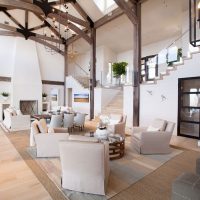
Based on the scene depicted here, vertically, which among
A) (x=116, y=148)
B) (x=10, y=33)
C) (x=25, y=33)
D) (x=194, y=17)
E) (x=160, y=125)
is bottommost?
(x=116, y=148)

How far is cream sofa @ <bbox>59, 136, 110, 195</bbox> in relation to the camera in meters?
2.43

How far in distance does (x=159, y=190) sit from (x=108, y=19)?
8.48 meters

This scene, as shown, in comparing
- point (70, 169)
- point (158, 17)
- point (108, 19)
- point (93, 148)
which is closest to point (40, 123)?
point (70, 169)

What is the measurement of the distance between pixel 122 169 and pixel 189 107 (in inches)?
158

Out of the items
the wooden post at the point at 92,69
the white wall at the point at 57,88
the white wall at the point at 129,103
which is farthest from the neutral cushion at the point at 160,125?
the white wall at the point at 57,88

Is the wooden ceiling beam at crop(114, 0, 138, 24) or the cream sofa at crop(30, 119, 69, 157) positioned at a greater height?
the wooden ceiling beam at crop(114, 0, 138, 24)

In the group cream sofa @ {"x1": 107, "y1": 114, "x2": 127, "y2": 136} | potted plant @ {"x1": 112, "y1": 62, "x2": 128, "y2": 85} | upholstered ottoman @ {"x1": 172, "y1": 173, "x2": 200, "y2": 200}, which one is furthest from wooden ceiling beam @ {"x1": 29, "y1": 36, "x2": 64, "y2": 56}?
upholstered ottoman @ {"x1": 172, "y1": 173, "x2": 200, "y2": 200}

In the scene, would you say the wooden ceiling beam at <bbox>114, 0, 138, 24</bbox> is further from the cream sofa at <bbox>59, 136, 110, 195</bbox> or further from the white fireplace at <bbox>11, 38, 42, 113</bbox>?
the white fireplace at <bbox>11, 38, 42, 113</bbox>

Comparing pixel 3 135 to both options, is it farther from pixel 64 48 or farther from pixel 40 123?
pixel 64 48

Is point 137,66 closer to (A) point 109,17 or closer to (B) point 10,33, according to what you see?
(A) point 109,17

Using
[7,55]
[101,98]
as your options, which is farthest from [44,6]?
[101,98]

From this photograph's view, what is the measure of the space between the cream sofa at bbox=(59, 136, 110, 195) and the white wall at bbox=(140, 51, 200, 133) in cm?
474

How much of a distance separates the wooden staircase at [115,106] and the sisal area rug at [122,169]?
16.5 ft

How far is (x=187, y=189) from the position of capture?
6.20ft
